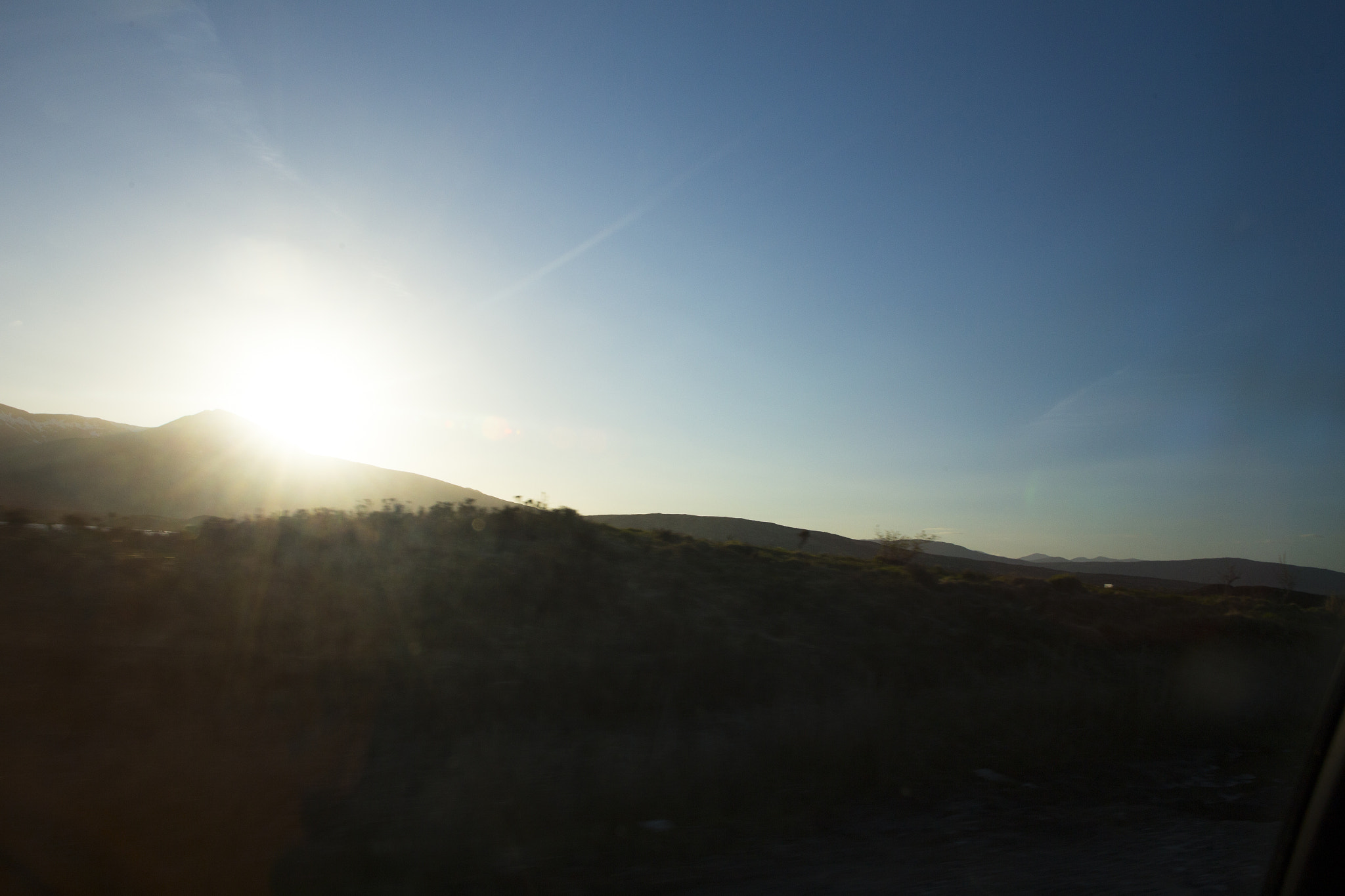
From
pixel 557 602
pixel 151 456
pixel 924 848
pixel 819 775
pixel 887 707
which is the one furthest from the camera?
pixel 151 456

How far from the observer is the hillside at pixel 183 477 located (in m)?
29.6

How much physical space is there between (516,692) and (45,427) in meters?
86.0

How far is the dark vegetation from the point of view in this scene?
630 centimetres

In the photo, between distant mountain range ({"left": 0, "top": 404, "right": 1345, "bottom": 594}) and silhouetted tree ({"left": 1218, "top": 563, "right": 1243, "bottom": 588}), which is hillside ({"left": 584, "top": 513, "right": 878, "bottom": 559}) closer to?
distant mountain range ({"left": 0, "top": 404, "right": 1345, "bottom": 594})

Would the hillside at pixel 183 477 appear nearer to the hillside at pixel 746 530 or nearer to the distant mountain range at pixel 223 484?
the distant mountain range at pixel 223 484

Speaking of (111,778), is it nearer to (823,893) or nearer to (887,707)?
(823,893)

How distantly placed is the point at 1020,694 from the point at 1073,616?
310 inches

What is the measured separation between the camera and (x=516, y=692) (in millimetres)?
8898

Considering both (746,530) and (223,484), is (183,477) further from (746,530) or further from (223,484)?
(746,530)

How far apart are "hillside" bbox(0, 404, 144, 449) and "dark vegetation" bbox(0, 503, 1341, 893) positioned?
63.2 m

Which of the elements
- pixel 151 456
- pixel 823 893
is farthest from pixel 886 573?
pixel 151 456

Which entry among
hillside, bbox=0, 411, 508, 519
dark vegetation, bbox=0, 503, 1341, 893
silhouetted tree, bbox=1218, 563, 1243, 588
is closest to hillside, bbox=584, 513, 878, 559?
hillside, bbox=0, 411, 508, 519

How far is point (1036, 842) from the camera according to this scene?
24.0 ft

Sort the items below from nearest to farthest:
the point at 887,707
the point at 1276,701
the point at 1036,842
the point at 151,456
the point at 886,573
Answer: the point at 1036,842
the point at 887,707
the point at 1276,701
the point at 886,573
the point at 151,456
